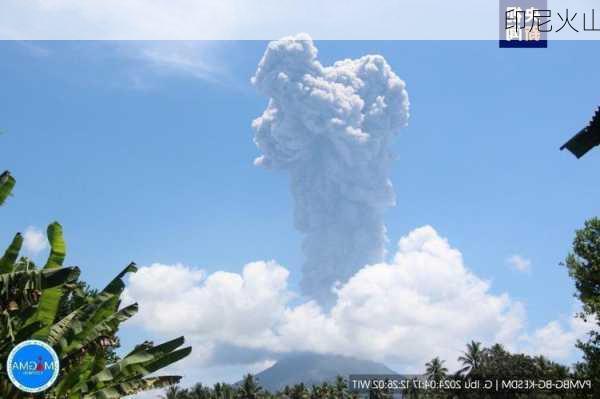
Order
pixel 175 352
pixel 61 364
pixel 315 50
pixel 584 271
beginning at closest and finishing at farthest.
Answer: pixel 61 364, pixel 175 352, pixel 584 271, pixel 315 50

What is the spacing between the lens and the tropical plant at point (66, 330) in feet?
44.8

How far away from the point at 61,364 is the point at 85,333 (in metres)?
0.98

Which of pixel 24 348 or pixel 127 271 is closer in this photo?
pixel 24 348

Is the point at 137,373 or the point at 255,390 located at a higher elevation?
the point at 255,390

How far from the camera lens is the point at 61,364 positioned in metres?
14.7

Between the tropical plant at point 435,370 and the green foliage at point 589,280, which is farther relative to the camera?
the tropical plant at point 435,370

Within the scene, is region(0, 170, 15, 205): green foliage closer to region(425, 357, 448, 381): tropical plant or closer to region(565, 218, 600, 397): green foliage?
region(565, 218, 600, 397): green foliage

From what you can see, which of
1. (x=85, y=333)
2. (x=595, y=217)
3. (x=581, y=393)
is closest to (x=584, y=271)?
(x=595, y=217)

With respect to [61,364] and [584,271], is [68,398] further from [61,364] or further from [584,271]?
[584,271]

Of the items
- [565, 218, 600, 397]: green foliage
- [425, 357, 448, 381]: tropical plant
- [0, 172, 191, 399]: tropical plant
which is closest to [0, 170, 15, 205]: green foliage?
[0, 172, 191, 399]: tropical plant

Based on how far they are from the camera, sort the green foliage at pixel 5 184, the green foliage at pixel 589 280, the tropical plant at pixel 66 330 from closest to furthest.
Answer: the tropical plant at pixel 66 330
the green foliage at pixel 5 184
the green foliage at pixel 589 280

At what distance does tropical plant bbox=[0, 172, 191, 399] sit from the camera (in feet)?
44.8

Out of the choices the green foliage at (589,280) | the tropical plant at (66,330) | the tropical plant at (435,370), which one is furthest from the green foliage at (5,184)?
the tropical plant at (435,370)

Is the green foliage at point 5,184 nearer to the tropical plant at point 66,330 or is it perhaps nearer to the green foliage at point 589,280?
the tropical plant at point 66,330
